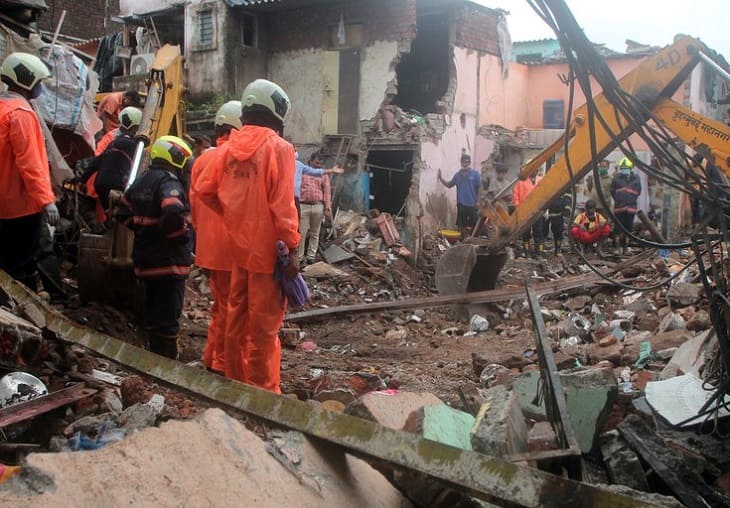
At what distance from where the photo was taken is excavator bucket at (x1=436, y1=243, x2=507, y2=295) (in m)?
8.41

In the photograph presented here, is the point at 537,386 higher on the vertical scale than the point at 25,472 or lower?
lower

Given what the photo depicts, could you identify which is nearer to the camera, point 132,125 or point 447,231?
point 132,125

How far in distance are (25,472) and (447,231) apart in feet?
41.5

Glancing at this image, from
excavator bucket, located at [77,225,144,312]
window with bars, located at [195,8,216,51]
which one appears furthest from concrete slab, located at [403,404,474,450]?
window with bars, located at [195,8,216,51]

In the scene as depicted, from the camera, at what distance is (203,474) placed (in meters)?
1.79

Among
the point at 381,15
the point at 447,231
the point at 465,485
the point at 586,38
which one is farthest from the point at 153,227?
the point at 381,15

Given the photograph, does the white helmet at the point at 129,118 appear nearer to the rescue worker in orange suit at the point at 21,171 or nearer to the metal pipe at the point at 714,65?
the rescue worker in orange suit at the point at 21,171

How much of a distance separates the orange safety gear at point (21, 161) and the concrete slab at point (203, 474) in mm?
3092

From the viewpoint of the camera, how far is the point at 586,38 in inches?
122

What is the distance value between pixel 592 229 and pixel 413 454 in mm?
11891

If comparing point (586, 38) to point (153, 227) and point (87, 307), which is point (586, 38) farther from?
point (87, 307)

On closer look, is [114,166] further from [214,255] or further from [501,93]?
[501,93]

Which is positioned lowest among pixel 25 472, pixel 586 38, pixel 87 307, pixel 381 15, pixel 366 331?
pixel 366 331

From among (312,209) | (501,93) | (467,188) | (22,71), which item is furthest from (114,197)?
(501,93)
